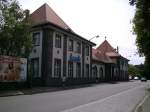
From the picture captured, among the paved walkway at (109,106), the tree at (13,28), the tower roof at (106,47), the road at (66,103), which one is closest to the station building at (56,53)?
the tree at (13,28)

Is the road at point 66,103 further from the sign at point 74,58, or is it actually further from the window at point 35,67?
the sign at point 74,58

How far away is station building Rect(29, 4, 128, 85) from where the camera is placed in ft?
126

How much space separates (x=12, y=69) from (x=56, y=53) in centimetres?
1131

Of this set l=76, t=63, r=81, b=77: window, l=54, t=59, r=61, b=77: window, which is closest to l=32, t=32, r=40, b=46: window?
l=54, t=59, r=61, b=77: window

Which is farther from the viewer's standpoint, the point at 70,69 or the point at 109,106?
the point at 70,69

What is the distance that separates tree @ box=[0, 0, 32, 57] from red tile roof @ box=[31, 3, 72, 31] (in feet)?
22.6

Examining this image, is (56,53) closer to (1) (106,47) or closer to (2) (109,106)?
(2) (109,106)

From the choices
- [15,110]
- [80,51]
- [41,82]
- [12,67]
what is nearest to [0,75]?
[12,67]

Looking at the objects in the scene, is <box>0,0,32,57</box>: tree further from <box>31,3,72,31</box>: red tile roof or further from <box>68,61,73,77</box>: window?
<box>68,61,73,77</box>: window

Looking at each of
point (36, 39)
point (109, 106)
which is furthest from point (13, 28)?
point (109, 106)

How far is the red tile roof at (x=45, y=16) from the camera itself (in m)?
40.7

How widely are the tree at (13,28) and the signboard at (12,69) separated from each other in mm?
1944

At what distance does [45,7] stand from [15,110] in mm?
32111

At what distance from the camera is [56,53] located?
40469mm
